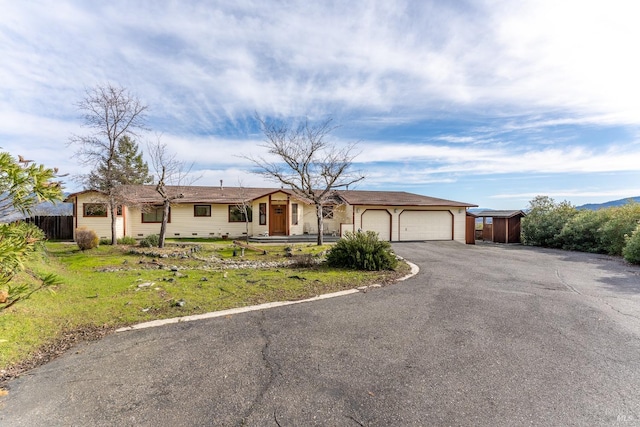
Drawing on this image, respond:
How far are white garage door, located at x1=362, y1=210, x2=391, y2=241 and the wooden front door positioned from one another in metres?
5.48

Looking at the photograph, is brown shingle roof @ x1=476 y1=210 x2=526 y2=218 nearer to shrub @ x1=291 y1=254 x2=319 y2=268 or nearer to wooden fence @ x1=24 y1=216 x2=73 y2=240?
shrub @ x1=291 y1=254 x2=319 y2=268

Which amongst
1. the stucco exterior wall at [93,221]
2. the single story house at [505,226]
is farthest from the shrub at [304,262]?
the single story house at [505,226]

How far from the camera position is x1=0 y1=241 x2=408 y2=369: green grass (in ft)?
16.3

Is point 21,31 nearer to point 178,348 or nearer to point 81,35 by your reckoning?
point 81,35

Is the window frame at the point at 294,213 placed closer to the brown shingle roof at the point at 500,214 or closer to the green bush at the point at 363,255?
the green bush at the point at 363,255

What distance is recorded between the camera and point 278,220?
69.1 ft

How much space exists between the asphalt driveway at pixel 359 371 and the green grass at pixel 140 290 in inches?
35.7

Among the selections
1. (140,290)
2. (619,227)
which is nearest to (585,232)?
(619,227)

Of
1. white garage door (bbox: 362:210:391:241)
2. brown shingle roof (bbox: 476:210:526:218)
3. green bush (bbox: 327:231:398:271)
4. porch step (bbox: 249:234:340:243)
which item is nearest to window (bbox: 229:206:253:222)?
porch step (bbox: 249:234:340:243)

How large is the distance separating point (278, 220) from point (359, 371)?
17.7 m

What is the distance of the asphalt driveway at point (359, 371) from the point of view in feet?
9.55

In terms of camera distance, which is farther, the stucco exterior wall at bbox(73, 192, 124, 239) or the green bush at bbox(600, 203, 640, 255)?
the stucco exterior wall at bbox(73, 192, 124, 239)

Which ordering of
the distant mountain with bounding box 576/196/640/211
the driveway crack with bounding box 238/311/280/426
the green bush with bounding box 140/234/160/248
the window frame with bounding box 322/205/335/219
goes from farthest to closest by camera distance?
1. the window frame with bounding box 322/205/335/219
2. the distant mountain with bounding box 576/196/640/211
3. the green bush with bounding box 140/234/160/248
4. the driveway crack with bounding box 238/311/280/426

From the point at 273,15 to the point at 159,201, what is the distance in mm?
15131
